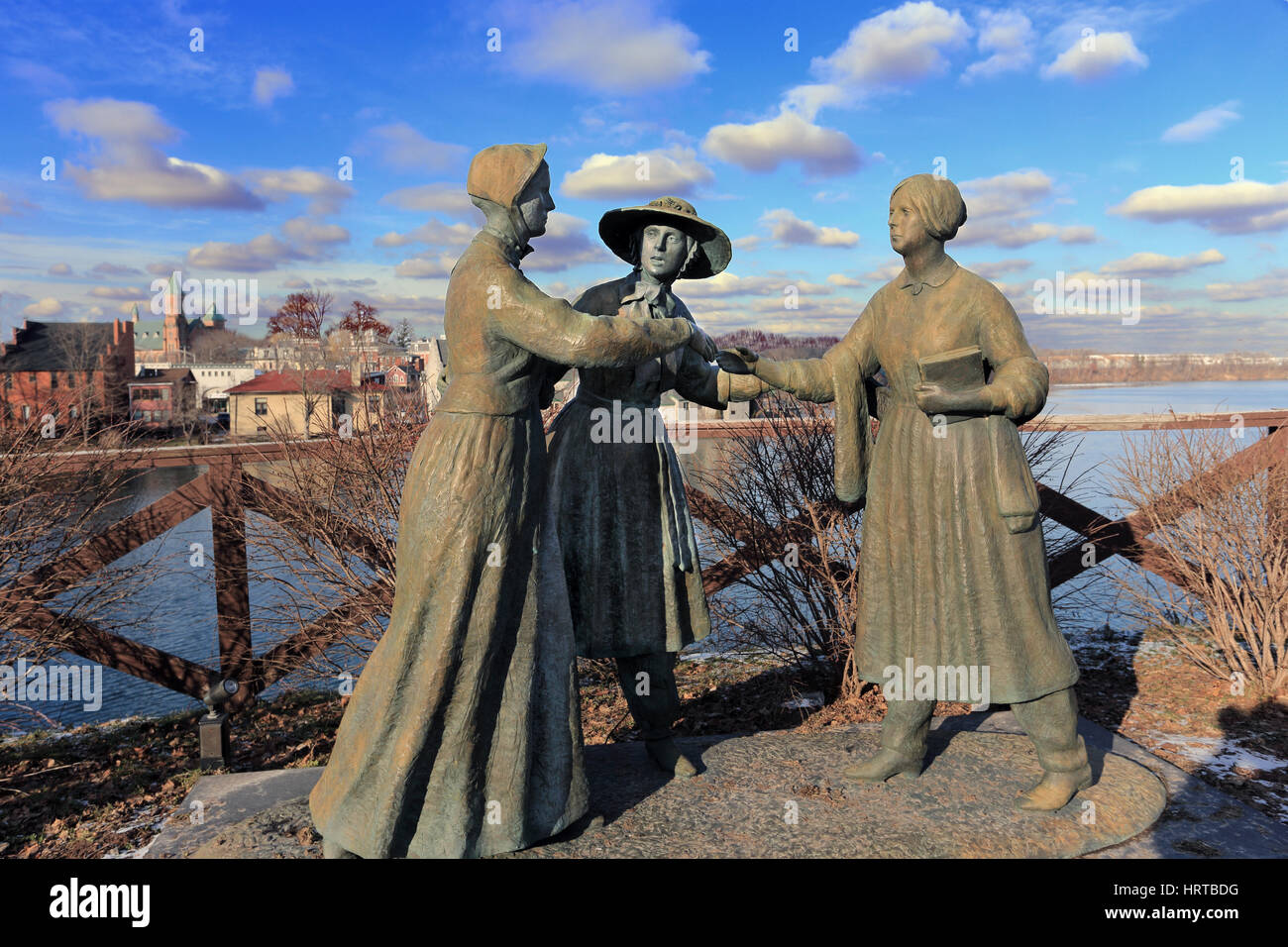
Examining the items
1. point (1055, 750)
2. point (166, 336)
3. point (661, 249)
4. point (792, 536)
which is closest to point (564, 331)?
point (661, 249)

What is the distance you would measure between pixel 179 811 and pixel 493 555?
211 cm

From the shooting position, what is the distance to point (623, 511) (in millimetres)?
3275

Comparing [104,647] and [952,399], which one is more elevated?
[952,399]

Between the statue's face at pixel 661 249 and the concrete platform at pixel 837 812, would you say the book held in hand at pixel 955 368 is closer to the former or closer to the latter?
the statue's face at pixel 661 249

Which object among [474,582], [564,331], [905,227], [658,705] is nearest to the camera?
[564,331]

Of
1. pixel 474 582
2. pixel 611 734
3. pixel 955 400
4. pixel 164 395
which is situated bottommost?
pixel 611 734

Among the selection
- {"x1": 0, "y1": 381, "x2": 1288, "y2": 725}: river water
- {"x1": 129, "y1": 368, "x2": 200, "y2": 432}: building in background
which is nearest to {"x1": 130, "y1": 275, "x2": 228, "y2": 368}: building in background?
{"x1": 129, "y1": 368, "x2": 200, "y2": 432}: building in background

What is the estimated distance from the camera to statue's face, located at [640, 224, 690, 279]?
10.4 feet

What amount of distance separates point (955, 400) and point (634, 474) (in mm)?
1239

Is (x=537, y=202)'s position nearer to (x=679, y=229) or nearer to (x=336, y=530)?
(x=679, y=229)

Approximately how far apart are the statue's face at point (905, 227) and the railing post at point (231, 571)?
6.20 m

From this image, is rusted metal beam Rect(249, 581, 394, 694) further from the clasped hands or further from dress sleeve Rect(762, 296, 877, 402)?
the clasped hands

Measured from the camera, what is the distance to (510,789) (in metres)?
2.81

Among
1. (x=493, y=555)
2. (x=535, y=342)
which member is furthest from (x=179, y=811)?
(x=535, y=342)
